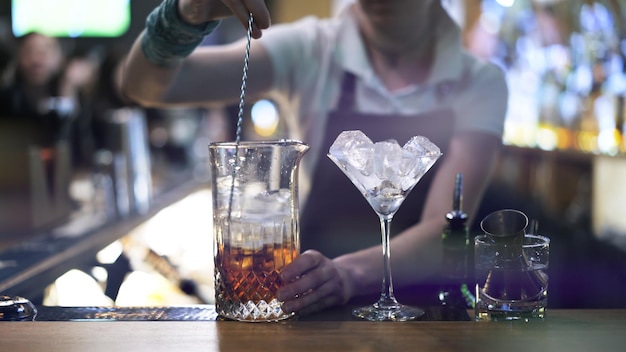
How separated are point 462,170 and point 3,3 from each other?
679 centimetres

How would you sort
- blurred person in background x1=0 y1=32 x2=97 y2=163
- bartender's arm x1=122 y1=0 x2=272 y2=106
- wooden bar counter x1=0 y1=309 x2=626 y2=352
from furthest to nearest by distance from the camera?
blurred person in background x1=0 y1=32 x2=97 y2=163, bartender's arm x1=122 y1=0 x2=272 y2=106, wooden bar counter x1=0 y1=309 x2=626 y2=352

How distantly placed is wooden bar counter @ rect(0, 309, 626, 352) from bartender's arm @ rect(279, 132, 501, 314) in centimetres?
5

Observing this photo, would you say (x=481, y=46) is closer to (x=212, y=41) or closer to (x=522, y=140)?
(x=522, y=140)

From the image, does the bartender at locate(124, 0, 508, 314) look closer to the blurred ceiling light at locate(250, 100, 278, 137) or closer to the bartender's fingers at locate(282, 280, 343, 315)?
the bartender's fingers at locate(282, 280, 343, 315)

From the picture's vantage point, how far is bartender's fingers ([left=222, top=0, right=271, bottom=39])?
3.84ft

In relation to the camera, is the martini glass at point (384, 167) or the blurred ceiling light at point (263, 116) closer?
the martini glass at point (384, 167)

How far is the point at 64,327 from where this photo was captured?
1080 millimetres

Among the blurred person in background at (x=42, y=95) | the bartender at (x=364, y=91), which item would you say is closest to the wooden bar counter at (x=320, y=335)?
the bartender at (x=364, y=91)

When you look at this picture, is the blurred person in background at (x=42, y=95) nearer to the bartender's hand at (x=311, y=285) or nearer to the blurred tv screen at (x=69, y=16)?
the blurred tv screen at (x=69, y=16)

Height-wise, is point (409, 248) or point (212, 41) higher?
point (212, 41)

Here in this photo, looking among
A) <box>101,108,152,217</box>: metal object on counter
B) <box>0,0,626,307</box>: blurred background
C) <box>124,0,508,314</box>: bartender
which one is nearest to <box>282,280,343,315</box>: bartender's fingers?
<box>0,0,626,307</box>: blurred background

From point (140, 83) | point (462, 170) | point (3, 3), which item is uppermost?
point (3, 3)

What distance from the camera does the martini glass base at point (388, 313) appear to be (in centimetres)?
112

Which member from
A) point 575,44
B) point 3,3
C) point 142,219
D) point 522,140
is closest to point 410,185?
point 142,219
